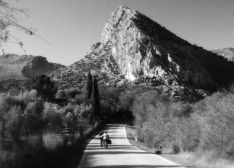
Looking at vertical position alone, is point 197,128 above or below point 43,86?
below

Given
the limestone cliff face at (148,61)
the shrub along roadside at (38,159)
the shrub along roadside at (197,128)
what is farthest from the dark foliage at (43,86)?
the limestone cliff face at (148,61)

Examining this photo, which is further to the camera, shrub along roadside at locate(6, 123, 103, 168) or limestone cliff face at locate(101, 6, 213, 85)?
limestone cliff face at locate(101, 6, 213, 85)

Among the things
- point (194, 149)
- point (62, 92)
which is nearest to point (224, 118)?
point (194, 149)

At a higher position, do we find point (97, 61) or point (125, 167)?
point (97, 61)

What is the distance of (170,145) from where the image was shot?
3139cm

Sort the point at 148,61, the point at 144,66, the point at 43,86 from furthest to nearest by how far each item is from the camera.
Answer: the point at 144,66 < the point at 148,61 < the point at 43,86

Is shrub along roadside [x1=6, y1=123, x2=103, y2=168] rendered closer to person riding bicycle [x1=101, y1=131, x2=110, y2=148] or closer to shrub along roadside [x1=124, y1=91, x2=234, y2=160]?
shrub along roadside [x1=124, y1=91, x2=234, y2=160]

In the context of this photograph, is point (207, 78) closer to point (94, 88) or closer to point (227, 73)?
point (227, 73)

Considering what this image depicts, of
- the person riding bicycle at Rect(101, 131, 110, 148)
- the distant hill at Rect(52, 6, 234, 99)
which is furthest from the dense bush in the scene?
the distant hill at Rect(52, 6, 234, 99)

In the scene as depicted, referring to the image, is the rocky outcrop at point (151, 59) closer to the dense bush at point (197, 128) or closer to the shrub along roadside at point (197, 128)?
the shrub along roadside at point (197, 128)

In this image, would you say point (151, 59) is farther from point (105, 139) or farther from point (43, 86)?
point (105, 139)

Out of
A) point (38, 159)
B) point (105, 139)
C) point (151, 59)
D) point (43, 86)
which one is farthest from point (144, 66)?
point (38, 159)

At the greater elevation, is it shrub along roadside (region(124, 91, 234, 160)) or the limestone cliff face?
the limestone cliff face

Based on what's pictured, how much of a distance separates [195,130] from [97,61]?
163800 millimetres
